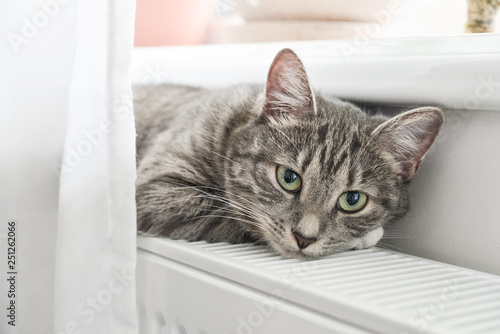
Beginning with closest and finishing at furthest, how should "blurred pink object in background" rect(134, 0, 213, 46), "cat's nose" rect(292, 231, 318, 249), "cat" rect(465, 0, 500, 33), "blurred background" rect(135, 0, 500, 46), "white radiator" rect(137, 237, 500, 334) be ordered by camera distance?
1. "white radiator" rect(137, 237, 500, 334)
2. "cat's nose" rect(292, 231, 318, 249)
3. "cat" rect(465, 0, 500, 33)
4. "blurred background" rect(135, 0, 500, 46)
5. "blurred pink object in background" rect(134, 0, 213, 46)

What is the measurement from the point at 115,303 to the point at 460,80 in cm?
66

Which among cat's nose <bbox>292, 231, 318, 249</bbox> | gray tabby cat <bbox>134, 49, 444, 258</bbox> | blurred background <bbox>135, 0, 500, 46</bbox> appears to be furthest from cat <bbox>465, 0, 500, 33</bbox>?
cat's nose <bbox>292, 231, 318, 249</bbox>

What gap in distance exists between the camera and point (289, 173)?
914mm

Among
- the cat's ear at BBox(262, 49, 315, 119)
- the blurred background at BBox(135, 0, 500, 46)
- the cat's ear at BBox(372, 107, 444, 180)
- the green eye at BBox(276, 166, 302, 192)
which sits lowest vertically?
the green eye at BBox(276, 166, 302, 192)

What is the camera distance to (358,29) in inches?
52.7

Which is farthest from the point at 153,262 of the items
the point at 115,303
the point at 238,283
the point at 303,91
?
the point at 303,91

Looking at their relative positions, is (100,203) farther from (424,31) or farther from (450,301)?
(424,31)

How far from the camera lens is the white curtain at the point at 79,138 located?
85cm

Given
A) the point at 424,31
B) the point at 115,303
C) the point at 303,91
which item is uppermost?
the point at 424,31

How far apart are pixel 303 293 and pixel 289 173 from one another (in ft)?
0.92

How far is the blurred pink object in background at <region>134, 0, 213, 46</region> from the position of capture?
1.68 meters

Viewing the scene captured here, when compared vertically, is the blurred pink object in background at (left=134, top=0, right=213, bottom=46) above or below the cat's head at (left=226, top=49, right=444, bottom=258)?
above

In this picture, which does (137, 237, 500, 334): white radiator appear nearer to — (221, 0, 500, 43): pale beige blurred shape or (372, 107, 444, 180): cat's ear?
(372, 107, 444, 180): cat's ear

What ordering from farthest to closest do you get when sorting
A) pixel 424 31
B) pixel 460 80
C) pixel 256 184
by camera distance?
pixel 424 31, pixel 256 184, pixel 460 80
